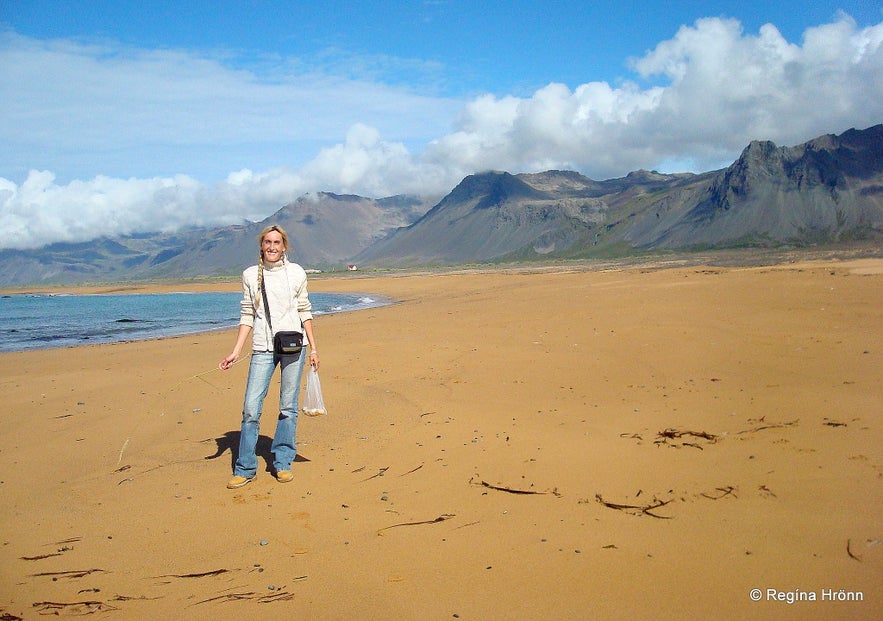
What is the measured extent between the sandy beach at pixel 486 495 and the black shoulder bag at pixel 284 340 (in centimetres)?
124

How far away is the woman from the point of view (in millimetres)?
6016

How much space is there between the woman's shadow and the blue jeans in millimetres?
295

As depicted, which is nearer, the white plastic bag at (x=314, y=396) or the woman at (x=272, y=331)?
the woman at (x=272, y=331)

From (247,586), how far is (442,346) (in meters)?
9.97

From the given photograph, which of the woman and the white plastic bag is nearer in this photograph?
the woman

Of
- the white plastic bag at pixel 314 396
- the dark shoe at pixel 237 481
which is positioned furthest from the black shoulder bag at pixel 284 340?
the dark shoe at pixel 237 481

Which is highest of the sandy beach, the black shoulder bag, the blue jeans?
the black shoulder bag

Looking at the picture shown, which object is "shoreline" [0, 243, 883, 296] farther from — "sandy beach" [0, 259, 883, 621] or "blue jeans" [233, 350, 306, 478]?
"blue jeans" [233, 350, 306, 478]

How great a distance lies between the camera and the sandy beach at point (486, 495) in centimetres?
367

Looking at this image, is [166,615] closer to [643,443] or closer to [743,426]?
[643,443]

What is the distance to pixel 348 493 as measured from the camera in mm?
5492

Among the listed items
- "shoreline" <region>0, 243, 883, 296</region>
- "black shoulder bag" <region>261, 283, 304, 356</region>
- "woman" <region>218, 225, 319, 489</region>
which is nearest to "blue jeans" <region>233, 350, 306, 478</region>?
"woman" <region>218, 225, 319, 489</region>

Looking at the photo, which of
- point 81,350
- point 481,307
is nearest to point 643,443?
point 481,307

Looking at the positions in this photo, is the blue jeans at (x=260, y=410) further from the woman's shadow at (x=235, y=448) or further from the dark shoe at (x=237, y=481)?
the woman's shadow at (x=235, y=448)
